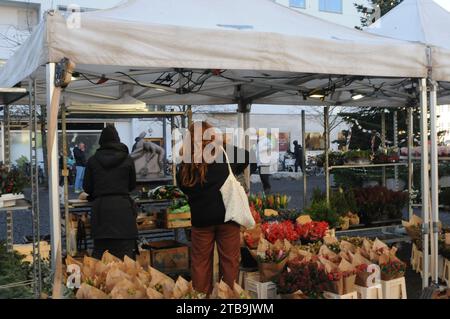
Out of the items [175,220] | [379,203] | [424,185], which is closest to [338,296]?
[424,185]

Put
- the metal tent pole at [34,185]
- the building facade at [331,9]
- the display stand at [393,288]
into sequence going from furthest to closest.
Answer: the building facade at [331,9], the display stand at [393,288], the metal tent pole at [34,185]

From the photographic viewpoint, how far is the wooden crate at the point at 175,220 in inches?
199

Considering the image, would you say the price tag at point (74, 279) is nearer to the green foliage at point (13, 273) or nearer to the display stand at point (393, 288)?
the green foliage at point (13, 273)

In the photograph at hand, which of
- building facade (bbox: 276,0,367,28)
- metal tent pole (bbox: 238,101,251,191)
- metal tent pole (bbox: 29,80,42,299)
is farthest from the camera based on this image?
building facade (bbox: 276,0,367,28)

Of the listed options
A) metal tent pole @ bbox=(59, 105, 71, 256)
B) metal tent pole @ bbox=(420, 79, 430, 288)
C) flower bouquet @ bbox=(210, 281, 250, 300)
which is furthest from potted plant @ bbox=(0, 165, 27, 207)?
metal tent pole @ bbox=(420, 79, 430, 288)

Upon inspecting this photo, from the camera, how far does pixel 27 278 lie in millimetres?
3578

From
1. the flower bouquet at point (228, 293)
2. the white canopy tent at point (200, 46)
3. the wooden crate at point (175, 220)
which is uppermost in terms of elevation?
the white canopy tent at point (200, 46)

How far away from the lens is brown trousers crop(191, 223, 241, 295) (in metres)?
3.75

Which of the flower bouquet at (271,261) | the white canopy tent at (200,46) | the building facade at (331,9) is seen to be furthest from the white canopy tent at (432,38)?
the building facade at (331,9)

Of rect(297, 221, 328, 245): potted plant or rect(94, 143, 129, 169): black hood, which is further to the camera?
rect(297, 221, 328, 245): potted plant

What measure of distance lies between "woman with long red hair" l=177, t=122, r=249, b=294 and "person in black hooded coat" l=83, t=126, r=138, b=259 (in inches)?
25.1

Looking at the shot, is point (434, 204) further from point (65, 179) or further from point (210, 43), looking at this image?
point (65, 179)

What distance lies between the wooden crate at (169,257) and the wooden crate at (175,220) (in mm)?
325

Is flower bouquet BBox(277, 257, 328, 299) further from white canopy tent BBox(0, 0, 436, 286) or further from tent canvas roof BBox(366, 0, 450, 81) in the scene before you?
tent canvas roof BBox(366, 0, 450, 81)
